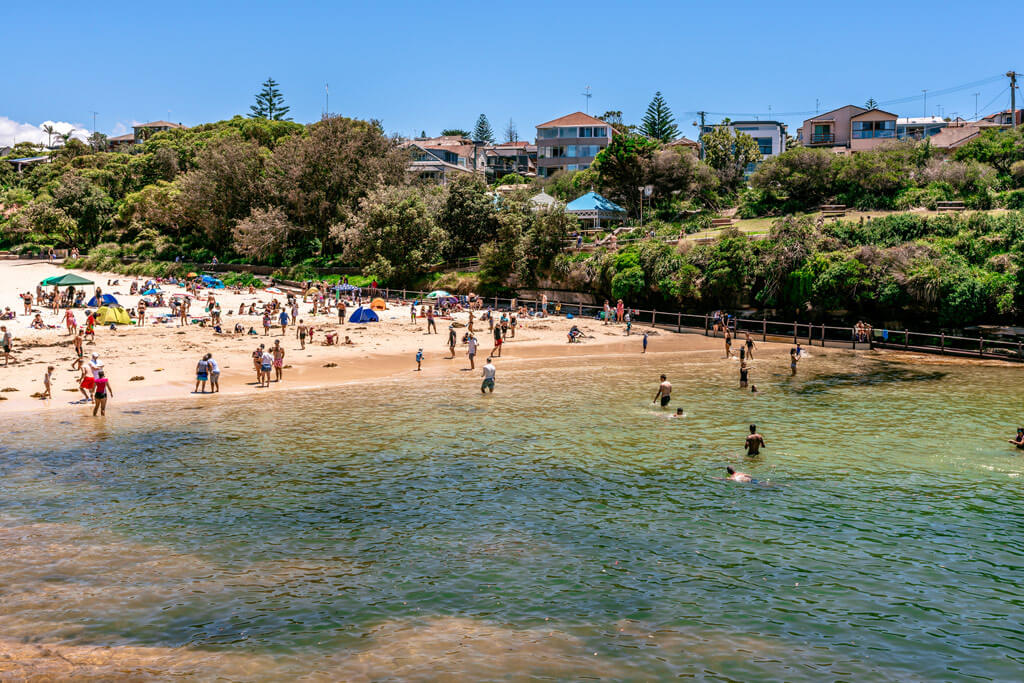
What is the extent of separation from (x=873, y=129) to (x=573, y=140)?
1414 inches

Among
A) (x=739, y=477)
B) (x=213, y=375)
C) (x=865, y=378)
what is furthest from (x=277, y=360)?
(x=865, y=378)

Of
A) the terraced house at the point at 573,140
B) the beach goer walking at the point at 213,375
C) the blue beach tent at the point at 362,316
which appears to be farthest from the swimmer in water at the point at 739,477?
the terraced house at the point at 573,140

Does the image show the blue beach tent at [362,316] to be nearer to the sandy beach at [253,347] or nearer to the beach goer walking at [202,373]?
the sandy beach at [253,347]

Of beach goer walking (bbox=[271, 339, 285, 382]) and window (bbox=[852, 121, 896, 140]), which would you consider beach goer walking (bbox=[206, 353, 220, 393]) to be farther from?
window (bbox=[852, 121, 896, 140])

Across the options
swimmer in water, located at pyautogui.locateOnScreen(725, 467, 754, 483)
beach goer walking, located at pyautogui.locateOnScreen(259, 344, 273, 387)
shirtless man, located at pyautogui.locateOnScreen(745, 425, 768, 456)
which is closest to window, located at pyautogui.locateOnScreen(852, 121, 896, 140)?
shirtless man, located at pyautogui.locateOnScreen(745, 425, 768, 456)

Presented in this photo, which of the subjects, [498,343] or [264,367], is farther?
[498,343]

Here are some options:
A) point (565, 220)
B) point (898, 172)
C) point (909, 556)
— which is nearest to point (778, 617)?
point (909, 556)

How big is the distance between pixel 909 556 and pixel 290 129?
10812 cm

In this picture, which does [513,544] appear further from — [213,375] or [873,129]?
[873,129]

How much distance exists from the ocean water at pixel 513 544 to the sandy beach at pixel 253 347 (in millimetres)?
4177

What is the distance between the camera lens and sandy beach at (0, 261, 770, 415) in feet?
93.8

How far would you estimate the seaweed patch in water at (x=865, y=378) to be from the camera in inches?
1212

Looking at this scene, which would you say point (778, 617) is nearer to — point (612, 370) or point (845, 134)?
point (612, 370)

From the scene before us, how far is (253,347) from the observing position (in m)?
37.6
